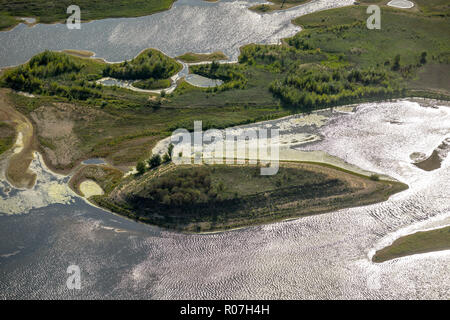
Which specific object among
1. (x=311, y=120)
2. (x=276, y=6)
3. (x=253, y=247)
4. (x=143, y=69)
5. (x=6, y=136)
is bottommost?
(x=253, y=247)

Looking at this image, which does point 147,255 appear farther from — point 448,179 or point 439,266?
point 448,179

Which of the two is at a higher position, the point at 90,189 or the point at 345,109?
the point at 345,109

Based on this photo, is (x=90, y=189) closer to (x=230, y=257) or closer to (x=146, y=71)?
(x=230, y=257)

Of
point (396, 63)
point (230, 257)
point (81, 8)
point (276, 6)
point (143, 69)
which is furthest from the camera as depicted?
point (276, 6)

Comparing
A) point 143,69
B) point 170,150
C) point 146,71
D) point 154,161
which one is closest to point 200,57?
point 146,71

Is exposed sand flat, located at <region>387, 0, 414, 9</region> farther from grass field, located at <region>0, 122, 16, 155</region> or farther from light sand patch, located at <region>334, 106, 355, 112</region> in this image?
grass field, located at <region>0, 122, 16, 155</region>

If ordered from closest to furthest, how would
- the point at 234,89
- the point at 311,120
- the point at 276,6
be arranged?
the point at 311,120, the point at 234,89, the point at 276,6
